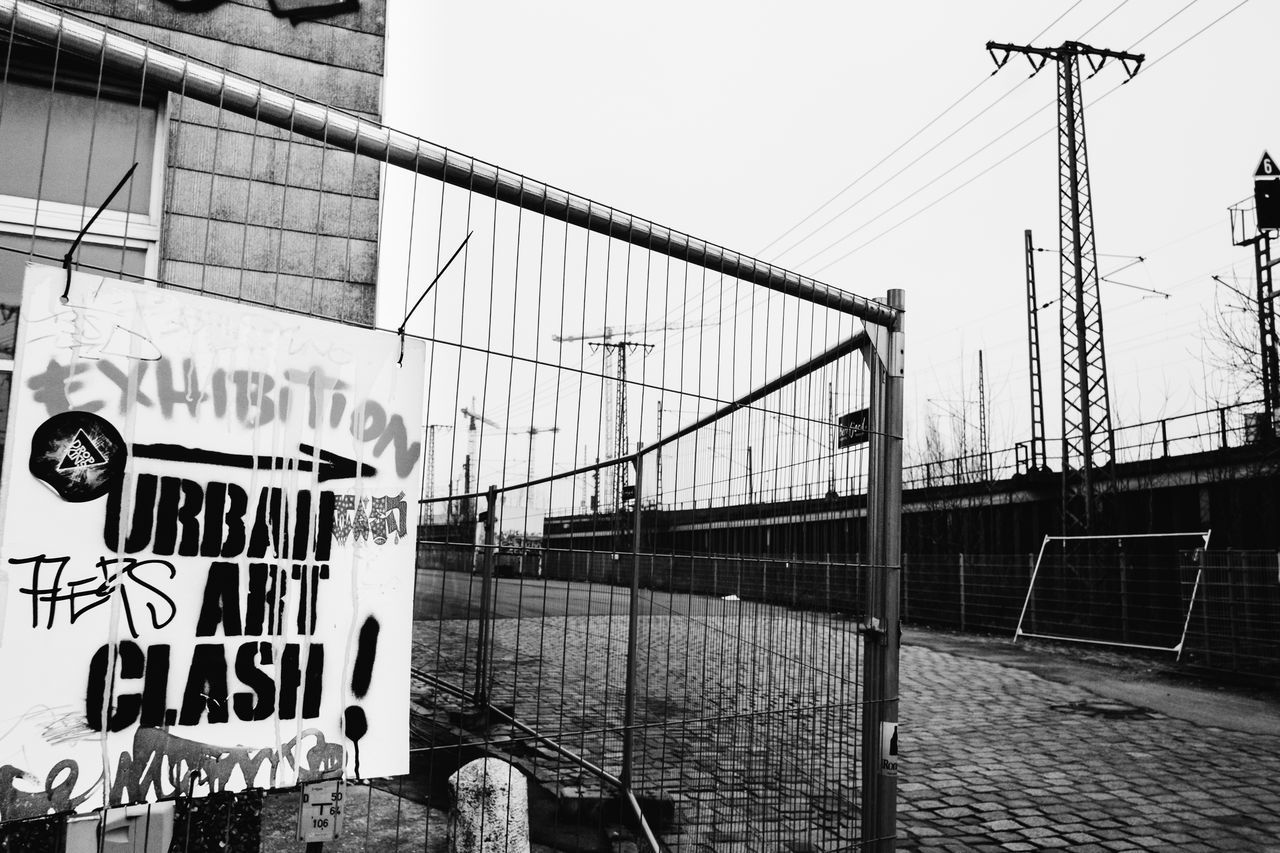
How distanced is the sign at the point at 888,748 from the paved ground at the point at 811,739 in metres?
0.15

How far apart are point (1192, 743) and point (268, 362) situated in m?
8.73

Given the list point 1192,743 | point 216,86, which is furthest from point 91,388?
point 1192,743

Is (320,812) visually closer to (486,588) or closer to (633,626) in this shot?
(486,588)

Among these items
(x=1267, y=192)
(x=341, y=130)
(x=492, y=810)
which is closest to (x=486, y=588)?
(x=492, y=810)

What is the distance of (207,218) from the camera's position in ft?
13.5

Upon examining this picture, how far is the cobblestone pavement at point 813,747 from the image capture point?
3.57 m

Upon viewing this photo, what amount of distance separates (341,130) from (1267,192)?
78.2ft

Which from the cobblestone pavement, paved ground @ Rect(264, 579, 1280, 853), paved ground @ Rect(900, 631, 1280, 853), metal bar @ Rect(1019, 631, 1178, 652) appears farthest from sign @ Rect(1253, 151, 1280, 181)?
the cobblestone pavement

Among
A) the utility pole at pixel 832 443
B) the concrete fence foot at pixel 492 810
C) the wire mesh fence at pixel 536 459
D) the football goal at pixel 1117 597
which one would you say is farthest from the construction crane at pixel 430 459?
the football goal at pixel 1117 597

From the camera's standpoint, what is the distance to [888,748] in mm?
3514

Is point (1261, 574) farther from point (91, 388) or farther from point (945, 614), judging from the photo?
point (91, 388)

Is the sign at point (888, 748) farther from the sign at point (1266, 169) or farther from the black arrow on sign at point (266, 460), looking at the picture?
the sign at point (1266, 169)

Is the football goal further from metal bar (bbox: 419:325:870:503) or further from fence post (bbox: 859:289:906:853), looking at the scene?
metal bar (bbox: 419:325:870:503)

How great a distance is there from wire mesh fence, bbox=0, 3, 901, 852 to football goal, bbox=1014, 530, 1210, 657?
1211cm
